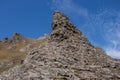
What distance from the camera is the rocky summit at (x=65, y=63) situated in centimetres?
3784

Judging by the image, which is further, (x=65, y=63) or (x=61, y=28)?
(x=61, y=28)

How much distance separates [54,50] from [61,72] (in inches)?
269

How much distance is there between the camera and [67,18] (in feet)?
181

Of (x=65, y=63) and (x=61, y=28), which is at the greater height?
(x=61, y=28)

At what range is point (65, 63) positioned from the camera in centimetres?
4031

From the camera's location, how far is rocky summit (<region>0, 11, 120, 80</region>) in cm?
3784

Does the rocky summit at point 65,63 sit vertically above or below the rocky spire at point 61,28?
below

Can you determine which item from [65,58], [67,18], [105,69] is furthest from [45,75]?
[67,18]

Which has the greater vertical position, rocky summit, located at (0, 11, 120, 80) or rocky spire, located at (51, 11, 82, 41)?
rocky spire, located at (51, 11, 82, 41)

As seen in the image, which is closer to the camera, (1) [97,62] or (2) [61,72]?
(2) [61,72]

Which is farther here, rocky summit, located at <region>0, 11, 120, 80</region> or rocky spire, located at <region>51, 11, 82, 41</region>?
rocky spire, located at <region>51, 11, 82, 41</region>

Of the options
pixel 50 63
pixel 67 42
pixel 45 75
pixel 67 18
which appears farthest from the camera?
pixel 67 18

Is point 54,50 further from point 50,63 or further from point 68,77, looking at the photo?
point 68,77

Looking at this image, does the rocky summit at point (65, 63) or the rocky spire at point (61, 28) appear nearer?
the rocky summit at point (65, 63)
